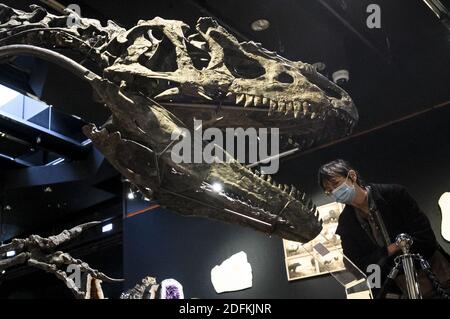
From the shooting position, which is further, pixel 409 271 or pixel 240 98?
pixel 409 271

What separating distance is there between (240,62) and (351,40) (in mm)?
3167

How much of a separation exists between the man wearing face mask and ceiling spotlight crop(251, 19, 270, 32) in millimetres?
2398

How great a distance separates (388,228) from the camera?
10.1 feet

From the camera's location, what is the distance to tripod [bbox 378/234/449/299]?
2471mm

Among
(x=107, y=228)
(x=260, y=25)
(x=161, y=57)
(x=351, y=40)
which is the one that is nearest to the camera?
(x=161, y=57)

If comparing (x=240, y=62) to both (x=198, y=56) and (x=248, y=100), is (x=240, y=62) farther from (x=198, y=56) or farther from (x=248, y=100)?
(x=248, y=100)

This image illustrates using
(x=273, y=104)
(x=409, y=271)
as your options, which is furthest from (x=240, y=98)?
(x=409, y=271)

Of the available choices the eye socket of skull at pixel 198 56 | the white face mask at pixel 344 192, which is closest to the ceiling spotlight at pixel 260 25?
the white face mask at pixel 344 192

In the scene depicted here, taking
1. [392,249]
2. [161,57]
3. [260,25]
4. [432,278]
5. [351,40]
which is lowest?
[432,278]

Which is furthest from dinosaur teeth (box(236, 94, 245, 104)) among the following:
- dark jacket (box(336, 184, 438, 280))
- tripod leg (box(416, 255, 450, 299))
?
dark jacket (box(336, 184, 438, 280))

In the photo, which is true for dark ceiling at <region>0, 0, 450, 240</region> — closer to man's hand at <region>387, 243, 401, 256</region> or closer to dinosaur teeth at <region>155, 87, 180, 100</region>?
man's hand at <region>387, 243, 401, 256</region>

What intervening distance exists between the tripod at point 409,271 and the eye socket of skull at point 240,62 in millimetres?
1033

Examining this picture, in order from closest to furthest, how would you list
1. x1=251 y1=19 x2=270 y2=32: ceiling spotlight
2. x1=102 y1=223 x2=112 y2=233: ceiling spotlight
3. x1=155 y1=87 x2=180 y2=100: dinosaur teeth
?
x1=155 y1=87 x2=180 y2=100: dinosaur teeth, x1=251 y1=19 x2=270 y2=32: ceiling spotlight, x1=102 y1=223 x2=112 y2=233: ceiling spotlight
